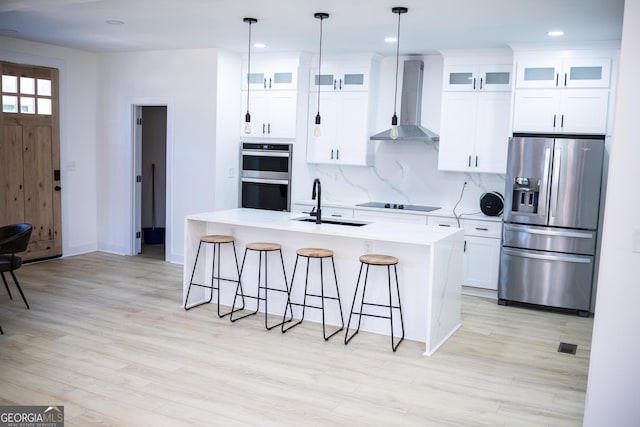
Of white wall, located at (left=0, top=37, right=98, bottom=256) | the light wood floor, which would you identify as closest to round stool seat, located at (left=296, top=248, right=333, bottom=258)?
the light wood floor

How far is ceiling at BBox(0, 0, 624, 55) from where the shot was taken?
4551 mm

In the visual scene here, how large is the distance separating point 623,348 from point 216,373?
8.19ft

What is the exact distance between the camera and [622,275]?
2.82 metres

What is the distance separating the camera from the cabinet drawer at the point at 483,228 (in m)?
6.08

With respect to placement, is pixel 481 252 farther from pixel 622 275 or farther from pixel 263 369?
pixel 622 275

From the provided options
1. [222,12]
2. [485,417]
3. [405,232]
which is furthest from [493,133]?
[485,417]

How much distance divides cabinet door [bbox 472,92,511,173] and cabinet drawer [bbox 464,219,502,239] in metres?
0.59

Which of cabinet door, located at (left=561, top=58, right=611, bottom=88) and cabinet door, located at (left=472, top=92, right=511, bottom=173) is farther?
cabinet door, located at (left=472, top=92, right=511, bottom=173)

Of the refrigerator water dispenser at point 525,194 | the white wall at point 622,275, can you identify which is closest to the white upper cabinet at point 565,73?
the refrigerator water dispenser at point 525,194

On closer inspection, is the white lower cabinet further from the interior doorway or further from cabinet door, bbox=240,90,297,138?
the interior doorway

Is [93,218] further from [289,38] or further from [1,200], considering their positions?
[289,38]

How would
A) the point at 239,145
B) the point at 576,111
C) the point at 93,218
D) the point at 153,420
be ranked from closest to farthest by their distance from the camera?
the point at 153,420 → the point at 576,111 → the point at 239,145 → the point at 93,218

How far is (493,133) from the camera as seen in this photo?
6273 mm

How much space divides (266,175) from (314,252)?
2729mm
